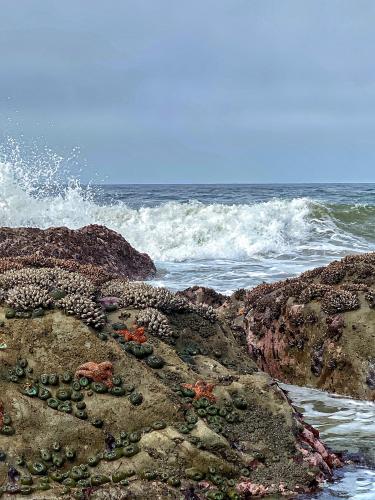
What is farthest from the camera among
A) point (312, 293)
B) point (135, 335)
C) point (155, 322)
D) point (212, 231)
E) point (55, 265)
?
point (212, 231)

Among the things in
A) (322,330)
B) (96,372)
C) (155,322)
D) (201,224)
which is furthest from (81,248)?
(201,224)

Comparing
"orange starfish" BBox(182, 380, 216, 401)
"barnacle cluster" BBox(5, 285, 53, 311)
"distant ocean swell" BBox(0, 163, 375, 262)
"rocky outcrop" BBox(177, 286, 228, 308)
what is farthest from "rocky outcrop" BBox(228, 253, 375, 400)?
"distant ocean swell" BBox(0, 163, 375, 262)

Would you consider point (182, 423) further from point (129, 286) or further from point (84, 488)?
point (129, 286)

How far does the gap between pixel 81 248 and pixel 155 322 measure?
11.2 m

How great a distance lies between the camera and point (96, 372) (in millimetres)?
7098

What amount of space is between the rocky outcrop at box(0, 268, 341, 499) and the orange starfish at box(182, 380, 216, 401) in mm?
14

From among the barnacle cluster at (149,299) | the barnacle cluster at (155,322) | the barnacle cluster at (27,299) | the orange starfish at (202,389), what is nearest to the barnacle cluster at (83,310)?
the barnacle cluster at (27,299)

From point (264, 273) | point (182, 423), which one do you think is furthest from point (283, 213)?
point (182, 423)

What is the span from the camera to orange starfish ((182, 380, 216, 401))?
735 centimetres

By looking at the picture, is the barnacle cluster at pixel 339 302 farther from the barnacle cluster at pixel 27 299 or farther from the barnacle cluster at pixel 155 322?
the barnacle cluster at pixel 27 299

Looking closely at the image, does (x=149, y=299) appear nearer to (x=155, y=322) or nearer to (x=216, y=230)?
(x=155, y=322)

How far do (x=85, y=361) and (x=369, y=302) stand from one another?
6.30 metres

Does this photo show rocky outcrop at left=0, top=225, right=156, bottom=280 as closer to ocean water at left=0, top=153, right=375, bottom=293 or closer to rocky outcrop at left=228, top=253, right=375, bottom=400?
ocean water at left=0, top=153, right=375, bottom=293

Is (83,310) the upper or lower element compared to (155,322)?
Result: upper
